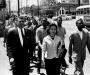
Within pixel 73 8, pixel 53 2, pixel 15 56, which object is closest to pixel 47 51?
pixel 15 56

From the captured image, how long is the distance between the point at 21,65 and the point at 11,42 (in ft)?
2.10

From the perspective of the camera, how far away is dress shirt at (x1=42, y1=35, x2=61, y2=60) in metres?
5.85

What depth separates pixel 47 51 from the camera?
19.6 feet

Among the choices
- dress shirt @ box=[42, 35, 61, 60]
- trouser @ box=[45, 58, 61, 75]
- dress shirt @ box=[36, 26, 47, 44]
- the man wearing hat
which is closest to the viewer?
dress shirt @ box=[42, 35, 61, 60]

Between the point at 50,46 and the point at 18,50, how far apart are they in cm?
106

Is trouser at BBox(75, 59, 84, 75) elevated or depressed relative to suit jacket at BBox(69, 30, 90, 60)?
depressed

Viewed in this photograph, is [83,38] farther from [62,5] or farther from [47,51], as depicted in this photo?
[62,5]

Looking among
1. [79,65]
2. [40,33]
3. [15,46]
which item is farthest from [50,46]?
[40,33]

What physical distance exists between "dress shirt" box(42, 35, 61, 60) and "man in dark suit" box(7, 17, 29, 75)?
2.85ft

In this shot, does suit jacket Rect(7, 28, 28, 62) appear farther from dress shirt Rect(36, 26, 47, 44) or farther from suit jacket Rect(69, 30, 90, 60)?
dress shirt Rect(36, 26, 47, 44)

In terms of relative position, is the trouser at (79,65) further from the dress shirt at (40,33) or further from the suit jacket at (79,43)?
the dress shirt at (40,33)

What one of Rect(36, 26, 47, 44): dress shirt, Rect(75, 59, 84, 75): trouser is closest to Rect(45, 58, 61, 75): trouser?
Rect(75, 59, 84, 75): trouser

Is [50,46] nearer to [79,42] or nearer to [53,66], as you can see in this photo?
[53,66]

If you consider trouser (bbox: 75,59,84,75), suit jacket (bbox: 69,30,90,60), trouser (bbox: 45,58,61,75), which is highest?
suit jacket (bbox: 69,30,90,60)
